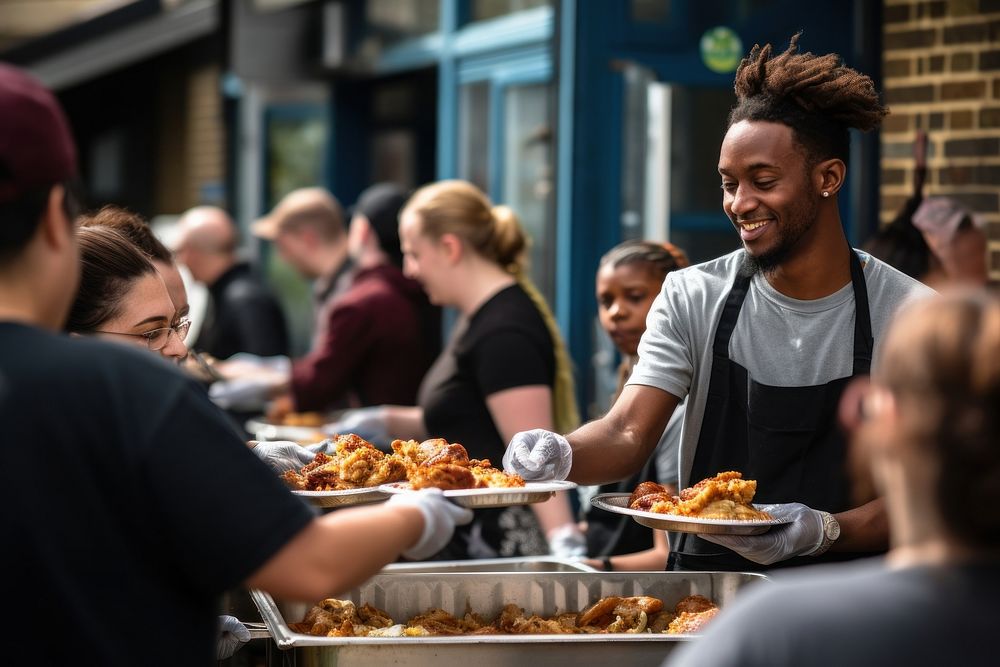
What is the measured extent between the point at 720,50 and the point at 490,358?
1729mm

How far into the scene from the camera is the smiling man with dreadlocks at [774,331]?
9.66 ft

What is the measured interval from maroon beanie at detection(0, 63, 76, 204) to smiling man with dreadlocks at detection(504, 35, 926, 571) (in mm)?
1388

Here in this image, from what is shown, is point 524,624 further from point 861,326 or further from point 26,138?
point 26,138

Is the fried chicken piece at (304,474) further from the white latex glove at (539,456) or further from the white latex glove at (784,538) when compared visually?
the white latex glove at (784,538)

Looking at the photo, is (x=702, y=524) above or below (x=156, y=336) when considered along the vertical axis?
below

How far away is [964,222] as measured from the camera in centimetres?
462

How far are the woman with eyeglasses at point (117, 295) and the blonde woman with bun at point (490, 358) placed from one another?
5.30 ft

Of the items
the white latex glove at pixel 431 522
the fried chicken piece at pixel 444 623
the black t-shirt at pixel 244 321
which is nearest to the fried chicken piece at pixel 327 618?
the fried chicken piece at pixel 444 623

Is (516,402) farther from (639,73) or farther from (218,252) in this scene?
(218,252)

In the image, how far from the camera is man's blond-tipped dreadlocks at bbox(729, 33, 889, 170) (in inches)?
116

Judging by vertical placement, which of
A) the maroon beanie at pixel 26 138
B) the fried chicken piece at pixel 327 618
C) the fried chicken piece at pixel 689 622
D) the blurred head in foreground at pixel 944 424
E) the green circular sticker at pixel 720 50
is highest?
the green circular sticker at pixel 720 50

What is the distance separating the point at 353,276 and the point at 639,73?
166cm

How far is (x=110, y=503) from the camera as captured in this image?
1702 millimetres

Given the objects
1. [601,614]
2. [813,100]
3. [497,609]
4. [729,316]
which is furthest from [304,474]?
[813,100]
